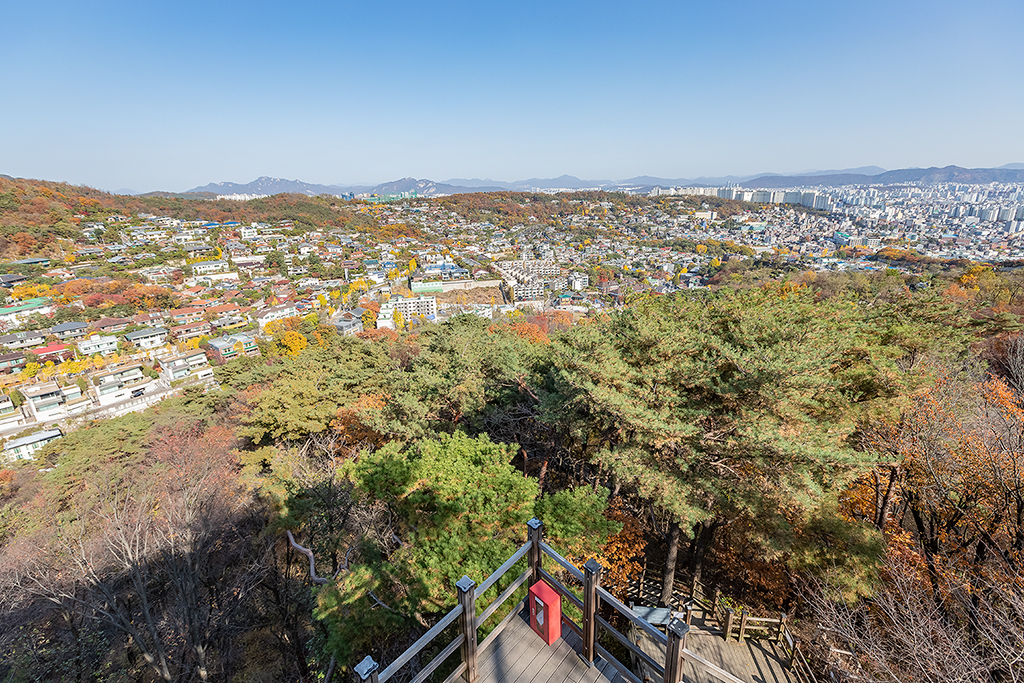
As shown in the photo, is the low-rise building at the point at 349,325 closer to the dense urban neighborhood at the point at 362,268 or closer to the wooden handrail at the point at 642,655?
the dense urban neighborhood at the point at 362,268

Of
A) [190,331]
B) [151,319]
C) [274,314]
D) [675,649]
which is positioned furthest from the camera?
[274,314]

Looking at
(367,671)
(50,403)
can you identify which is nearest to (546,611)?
(367,671)

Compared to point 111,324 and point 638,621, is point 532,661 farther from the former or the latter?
point 111,324

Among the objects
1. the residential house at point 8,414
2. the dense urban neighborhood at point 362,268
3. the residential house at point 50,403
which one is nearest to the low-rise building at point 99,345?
the dense urban neighborhood at point 362,268

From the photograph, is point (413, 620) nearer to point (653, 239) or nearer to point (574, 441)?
point (574, 441)

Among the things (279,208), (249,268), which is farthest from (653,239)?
(279,208)
